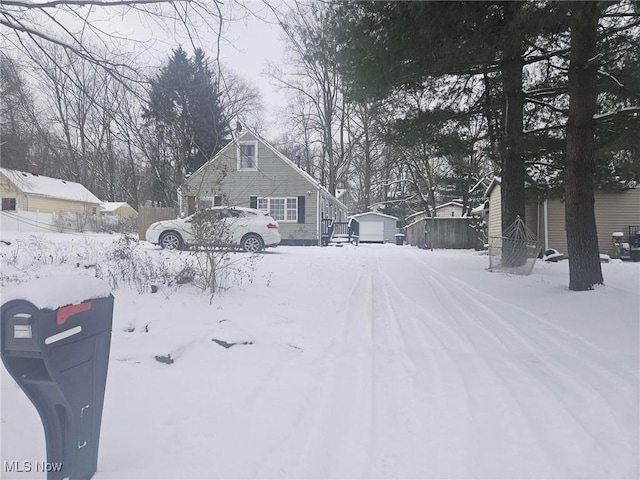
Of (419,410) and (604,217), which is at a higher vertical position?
(604,217)

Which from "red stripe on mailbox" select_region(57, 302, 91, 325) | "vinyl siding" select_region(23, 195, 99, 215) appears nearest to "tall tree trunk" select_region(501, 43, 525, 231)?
"red stripe on mailbox" select_region(57, 302, 91, 325)

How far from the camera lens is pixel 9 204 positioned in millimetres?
26734

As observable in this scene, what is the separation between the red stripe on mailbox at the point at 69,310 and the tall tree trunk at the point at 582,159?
7635 millimetres

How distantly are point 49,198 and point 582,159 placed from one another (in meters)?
31.3

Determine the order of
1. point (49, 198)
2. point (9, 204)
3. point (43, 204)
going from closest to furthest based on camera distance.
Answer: point (9, 204)
point (43, 204)
point (49, 198)

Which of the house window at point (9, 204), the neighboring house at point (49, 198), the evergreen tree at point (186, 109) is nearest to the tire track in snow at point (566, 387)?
the evergreen tree at point (186, 109)

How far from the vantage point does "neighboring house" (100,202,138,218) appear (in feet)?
115

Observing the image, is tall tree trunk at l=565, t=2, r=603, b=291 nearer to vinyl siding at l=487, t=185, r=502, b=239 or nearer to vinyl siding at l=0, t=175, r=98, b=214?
vinyl siding at l=487, t=185, r=502, b=239

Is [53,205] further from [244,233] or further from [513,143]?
[513,143]

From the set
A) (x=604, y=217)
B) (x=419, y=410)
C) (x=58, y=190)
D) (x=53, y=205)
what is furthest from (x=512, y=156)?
(x=58, y=190)

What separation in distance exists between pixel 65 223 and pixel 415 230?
2156 cm

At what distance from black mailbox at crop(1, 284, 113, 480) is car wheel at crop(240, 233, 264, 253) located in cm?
1036

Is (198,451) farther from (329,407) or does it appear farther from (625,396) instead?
(625,396)

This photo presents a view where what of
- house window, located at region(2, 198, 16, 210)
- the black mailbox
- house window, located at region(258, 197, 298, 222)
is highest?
house window, located at region(2, 198, 16, 210)
